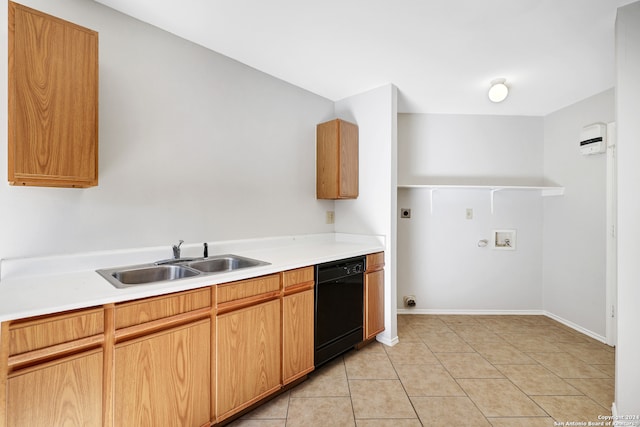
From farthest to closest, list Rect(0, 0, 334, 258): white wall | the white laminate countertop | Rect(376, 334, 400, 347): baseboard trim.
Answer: Rect(376, 334, 400, 347): baseboard trim → Rect(0, 0, 334, 258): white wall → the white laminate countertop

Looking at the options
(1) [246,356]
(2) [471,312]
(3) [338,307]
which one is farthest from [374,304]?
(2) [471,312]

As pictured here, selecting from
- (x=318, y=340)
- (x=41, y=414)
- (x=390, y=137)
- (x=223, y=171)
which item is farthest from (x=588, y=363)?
(x=41, y=414)

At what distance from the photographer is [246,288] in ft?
5.55

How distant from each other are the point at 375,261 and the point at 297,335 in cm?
104

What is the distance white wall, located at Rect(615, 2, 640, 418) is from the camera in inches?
63.4

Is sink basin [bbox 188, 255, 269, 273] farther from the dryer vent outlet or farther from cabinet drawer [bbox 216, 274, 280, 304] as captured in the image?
the dryer vent outlet

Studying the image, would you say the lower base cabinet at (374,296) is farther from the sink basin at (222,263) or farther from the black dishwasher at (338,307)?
the sink basin at (222,263)

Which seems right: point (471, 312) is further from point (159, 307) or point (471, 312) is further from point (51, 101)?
point (51, 101)

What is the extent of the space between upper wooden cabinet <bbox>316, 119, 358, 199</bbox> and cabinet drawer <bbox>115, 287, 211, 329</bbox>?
1.64 metres

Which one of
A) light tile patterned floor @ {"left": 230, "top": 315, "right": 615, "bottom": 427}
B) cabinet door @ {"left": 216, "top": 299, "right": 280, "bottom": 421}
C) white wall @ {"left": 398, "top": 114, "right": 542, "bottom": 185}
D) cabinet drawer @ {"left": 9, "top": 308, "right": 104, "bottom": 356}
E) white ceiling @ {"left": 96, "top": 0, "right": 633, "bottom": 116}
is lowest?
light tile patterned floor @ {"left": 230, "top": 315, "right": 615, "bottom": 427}

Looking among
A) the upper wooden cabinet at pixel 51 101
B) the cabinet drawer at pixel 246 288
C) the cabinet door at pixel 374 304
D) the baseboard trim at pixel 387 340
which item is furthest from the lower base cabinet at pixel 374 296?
the upper wooden cabinet at pixel 51 101

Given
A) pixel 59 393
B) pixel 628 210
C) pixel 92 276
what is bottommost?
pixel 59 393

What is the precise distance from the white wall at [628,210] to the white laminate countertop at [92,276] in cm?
164

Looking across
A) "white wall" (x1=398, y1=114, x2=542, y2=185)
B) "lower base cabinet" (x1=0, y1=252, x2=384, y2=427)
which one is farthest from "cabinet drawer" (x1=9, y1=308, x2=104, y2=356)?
"white wall" (x1=398, y1=114, x2=542, y2=185)
